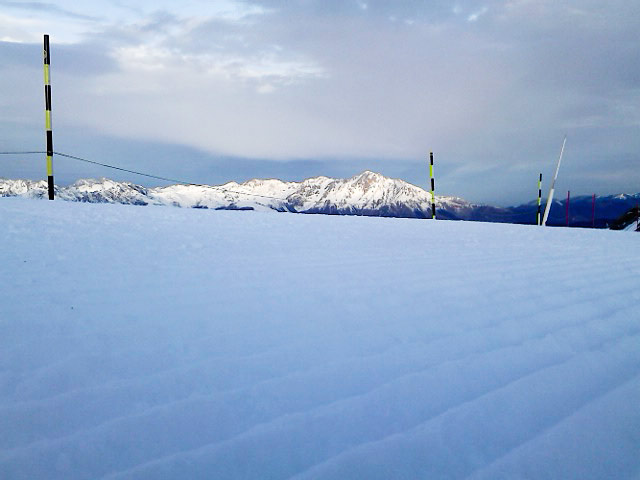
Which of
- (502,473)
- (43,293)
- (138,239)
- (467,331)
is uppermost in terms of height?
(138,239)

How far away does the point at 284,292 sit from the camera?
3029mm

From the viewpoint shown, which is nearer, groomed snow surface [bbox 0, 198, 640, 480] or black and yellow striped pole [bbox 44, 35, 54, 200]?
groomed snow surface [bbox 0, 198, 640, 480]

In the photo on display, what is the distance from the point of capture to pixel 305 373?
1.80 metres

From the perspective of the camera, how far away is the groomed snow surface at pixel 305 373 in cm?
130

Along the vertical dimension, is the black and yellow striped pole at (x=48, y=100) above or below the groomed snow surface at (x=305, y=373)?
above

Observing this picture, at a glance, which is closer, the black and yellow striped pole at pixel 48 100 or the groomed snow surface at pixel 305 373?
the groomed snow surface at pixel 305 373

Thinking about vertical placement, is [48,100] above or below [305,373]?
above

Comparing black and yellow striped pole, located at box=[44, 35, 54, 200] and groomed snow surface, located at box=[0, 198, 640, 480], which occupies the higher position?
black and yellow striped pole, located at box=[44, 35, 54, 200]

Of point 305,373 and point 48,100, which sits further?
point 48,100

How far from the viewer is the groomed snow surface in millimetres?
1305

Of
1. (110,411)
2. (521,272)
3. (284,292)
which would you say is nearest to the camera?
(110,411)

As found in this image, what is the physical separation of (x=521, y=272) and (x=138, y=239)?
4.20 meters

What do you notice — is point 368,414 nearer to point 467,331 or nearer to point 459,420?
point 459,420

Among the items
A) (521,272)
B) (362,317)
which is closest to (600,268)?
(521,272)
